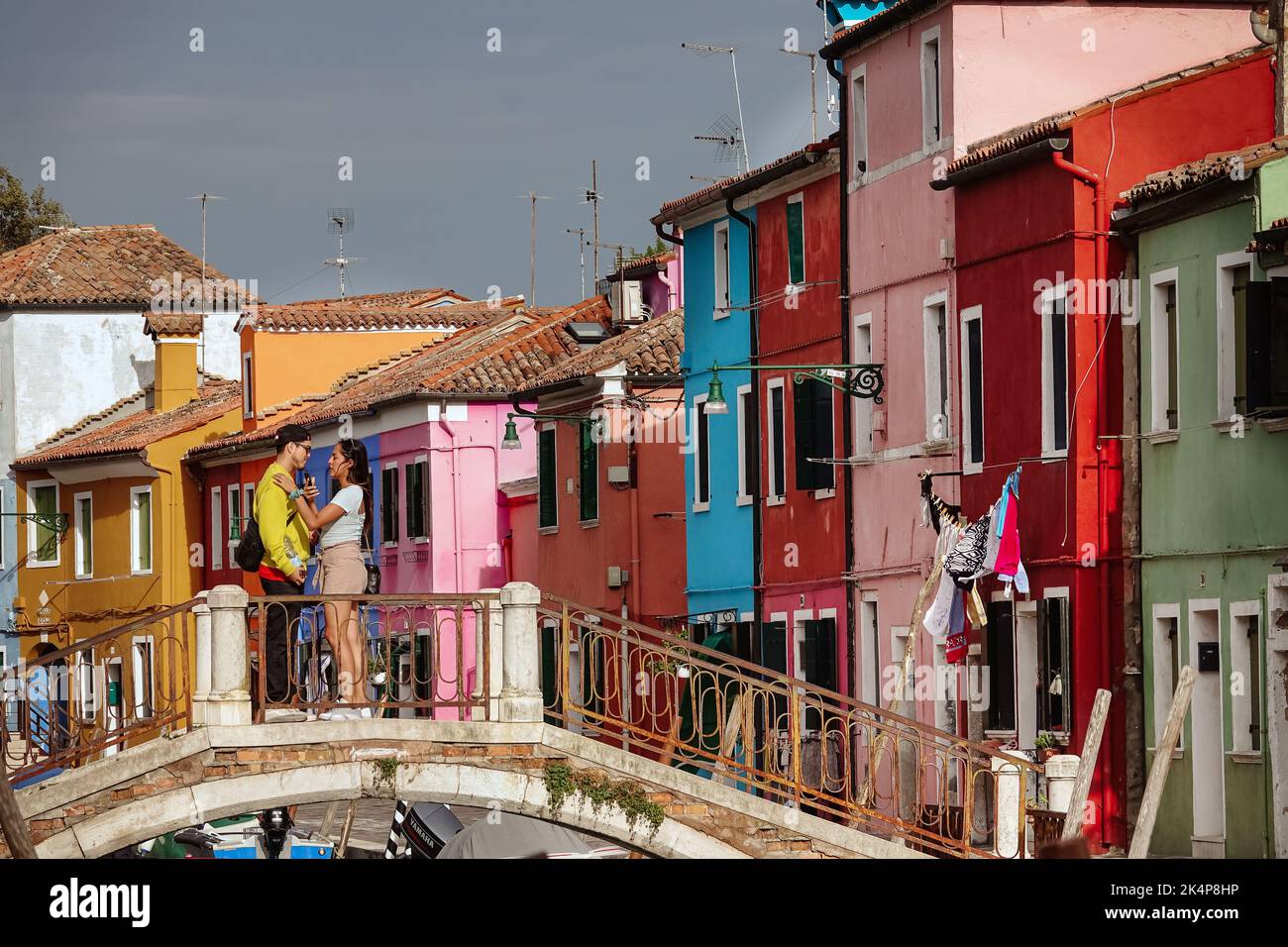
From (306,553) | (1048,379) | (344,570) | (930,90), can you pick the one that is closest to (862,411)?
(930,90)

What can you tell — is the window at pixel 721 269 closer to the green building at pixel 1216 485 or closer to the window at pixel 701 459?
the window at pixel 701 459

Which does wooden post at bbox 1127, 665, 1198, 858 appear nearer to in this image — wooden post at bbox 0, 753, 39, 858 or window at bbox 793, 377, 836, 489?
wooden post at bbox 0, 753, 39, 858

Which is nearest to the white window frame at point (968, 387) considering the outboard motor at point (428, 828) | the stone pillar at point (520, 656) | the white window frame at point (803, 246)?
the white window frame at point (803, 246)

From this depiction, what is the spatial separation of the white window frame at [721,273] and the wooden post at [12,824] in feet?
61.1

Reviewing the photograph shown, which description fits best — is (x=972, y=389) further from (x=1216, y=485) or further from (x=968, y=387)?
(x=1216, y=485)

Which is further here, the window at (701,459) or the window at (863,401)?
the window at (701,459)

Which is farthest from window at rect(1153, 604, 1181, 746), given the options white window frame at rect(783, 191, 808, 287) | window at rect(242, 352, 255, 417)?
window at rect(242, 352, 255, 417)

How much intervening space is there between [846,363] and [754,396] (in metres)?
3.36

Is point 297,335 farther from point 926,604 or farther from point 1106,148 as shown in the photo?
point 1106,148

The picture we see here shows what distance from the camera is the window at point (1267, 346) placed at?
22.3 meters

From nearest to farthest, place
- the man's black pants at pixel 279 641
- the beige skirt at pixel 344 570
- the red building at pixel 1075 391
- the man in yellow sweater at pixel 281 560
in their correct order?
the man in yellow sweater at pixel 281 560 < the man's black pants at pixel 279 641 < the beige skirt at pixel 344 570 < the red building at pixel 1075 391

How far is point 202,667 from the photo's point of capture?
21.0 metres

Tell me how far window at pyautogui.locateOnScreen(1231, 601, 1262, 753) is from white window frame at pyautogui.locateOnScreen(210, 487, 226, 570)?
33588 mm

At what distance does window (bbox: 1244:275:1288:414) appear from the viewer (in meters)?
22.3
